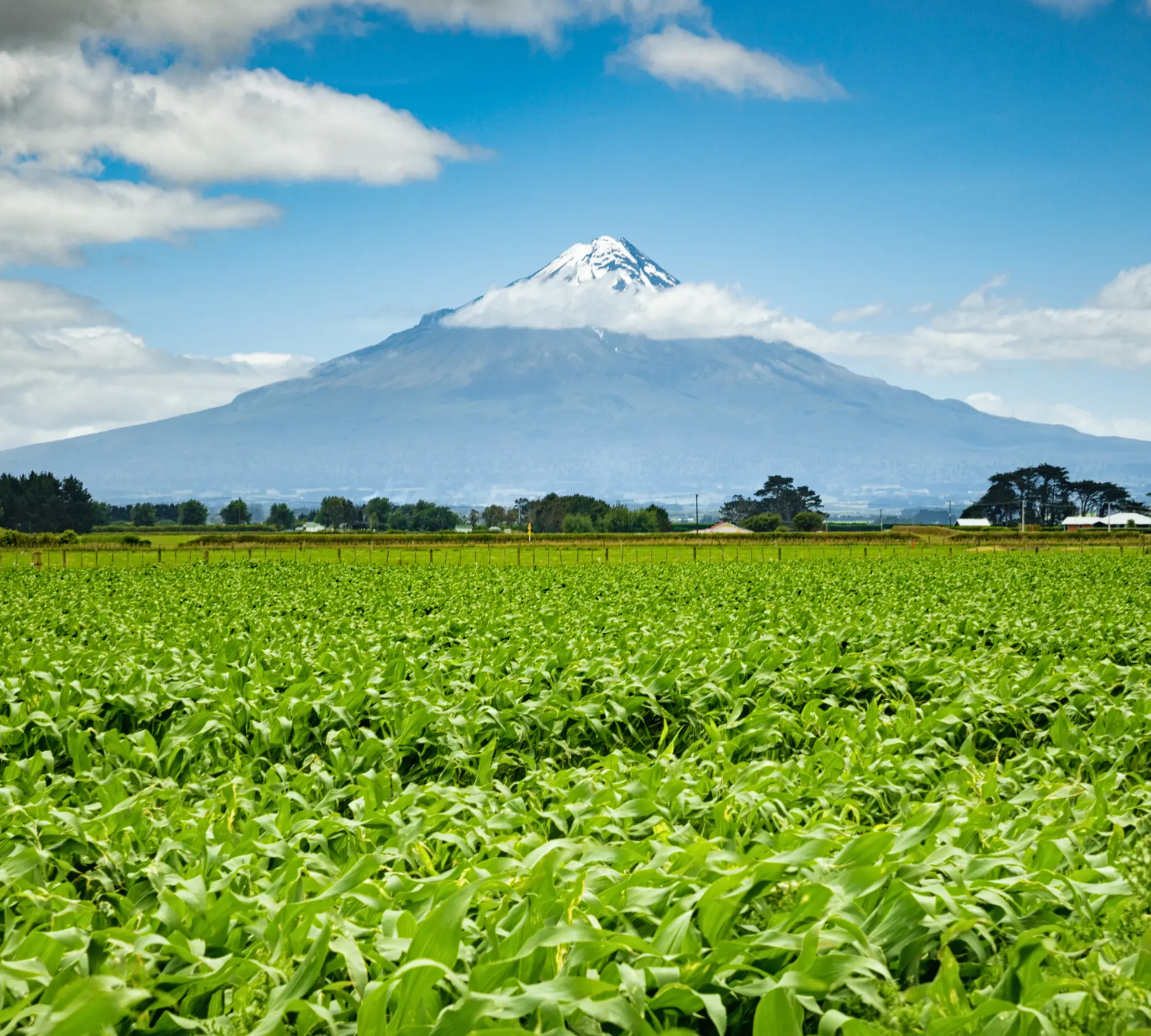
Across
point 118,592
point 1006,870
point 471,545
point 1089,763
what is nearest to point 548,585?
point 118,592

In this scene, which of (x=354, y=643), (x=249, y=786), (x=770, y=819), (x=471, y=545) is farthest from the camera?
(x=471, y=545)

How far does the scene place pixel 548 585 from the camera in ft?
119

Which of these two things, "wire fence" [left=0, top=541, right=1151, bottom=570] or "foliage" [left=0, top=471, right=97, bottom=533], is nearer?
"wire fence" [left=0, top=541, right=1151, bottom=570]

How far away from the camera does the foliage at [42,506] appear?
174000 millimetres

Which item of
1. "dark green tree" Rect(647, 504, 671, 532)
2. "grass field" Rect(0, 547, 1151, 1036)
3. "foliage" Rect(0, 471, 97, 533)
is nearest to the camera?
"grass field" Rect(0, 547, 1151, 1036)

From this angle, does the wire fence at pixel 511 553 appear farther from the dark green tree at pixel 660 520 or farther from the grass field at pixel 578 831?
the dark green tree at pixel 660 520

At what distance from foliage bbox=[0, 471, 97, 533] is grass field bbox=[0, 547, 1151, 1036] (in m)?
180

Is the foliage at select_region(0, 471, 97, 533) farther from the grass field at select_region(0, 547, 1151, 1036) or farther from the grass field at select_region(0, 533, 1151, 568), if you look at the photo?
the grass field at select_region(0, 547, 1151, 1036)

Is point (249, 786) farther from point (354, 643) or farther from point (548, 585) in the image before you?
point (548, 585)

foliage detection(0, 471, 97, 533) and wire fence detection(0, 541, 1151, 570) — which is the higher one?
foliage detection(0, 471, 97, 533)

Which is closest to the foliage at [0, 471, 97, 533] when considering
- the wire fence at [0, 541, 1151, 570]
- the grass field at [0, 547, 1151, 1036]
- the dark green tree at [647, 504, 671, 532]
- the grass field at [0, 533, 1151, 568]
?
the grass field at [0, 533, 1151, 568]

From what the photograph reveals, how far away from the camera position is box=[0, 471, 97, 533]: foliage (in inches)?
6850

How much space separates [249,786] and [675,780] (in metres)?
3.64

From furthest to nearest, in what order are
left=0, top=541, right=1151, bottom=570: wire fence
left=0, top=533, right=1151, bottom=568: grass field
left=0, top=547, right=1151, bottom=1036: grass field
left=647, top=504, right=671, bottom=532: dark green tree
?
left=647, top=504, right=671, bottom=532: dark green tree → left=0, top=533, right=1151, bottom=568: grass field → left=0, top=541, right=1151, bottom=570: wire fence → left=0, top=547, right=1151, bottom=1036: grass field
